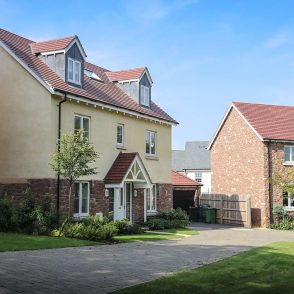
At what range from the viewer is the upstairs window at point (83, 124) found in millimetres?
24028

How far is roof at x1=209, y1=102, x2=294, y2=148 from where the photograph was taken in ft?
116

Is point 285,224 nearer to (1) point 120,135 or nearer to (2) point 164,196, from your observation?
(2) point 164,196

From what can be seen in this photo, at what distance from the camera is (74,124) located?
23.8m

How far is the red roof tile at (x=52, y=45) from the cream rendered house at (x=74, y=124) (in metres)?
0.05

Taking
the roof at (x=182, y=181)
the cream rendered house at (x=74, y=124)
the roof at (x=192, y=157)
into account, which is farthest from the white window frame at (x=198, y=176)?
the cream rendered house at (x=74, y=124)

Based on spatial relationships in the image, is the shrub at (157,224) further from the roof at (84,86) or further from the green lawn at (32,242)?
the green lawn at (32,242)

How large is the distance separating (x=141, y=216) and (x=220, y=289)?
735 inches

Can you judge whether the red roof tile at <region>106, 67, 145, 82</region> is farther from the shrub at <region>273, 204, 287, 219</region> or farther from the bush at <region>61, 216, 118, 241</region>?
the shrub at <region>273, 204, 287, 219</region>

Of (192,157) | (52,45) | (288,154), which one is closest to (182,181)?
(288,154)

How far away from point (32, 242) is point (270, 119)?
83.9ft

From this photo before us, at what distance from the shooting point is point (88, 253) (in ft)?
50.2

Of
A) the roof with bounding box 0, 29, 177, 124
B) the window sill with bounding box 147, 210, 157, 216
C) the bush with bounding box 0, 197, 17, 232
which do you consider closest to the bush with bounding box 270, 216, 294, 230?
the window sill with bounding box 147, 210, 157, 216

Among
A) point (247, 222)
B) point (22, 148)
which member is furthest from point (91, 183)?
point (247, 222)

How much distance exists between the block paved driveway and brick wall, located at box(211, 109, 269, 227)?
55.0 feet
